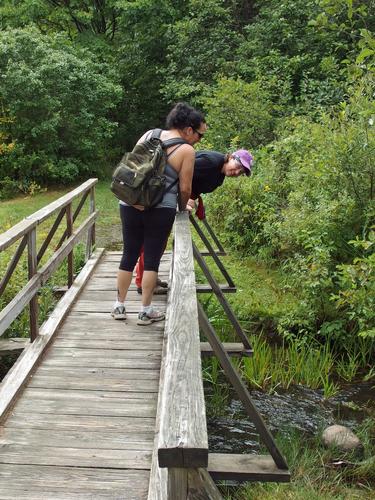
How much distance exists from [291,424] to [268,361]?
32.3 inches

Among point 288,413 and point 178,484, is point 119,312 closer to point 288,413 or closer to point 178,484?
point 288,413

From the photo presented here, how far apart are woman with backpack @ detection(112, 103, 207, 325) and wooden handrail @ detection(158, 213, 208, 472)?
1438 millimetres

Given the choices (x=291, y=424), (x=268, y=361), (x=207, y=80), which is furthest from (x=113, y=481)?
(x=207, y=80)

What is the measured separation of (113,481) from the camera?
8.64 feet

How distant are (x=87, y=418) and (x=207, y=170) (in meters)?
2.21

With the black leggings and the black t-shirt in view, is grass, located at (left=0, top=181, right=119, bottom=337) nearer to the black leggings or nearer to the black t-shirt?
the black leggings

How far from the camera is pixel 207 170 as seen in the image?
441cm

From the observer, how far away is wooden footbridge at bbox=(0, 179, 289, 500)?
1502mm

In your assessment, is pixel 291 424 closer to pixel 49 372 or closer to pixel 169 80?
pixel 49 372

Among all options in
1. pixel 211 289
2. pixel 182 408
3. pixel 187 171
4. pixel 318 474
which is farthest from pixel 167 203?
pixel 182 408

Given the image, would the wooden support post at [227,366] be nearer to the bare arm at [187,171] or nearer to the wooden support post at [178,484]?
the wooden support post at [178,484]

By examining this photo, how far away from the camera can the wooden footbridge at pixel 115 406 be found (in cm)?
150

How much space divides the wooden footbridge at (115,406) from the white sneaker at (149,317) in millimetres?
58

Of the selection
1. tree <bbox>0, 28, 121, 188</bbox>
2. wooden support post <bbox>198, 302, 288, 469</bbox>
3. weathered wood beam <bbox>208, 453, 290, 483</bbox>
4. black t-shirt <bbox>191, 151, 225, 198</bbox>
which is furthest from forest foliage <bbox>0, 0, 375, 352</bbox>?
weathered wood beam <bbox>208, 453, 290, 483</bbox>
